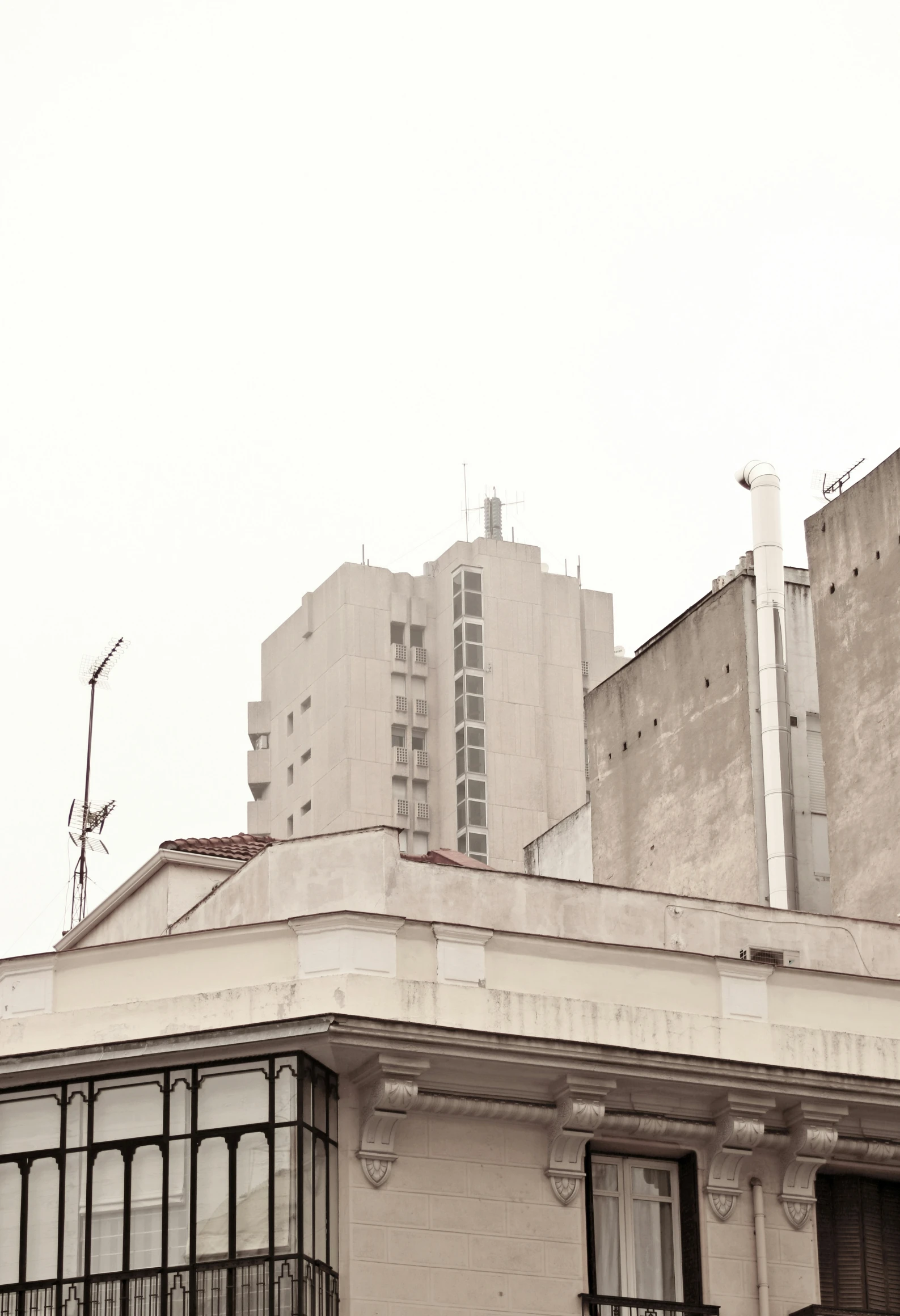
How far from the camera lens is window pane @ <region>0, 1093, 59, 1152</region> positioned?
25.6 metres

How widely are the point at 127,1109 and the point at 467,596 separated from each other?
78131mm

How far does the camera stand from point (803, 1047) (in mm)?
27453

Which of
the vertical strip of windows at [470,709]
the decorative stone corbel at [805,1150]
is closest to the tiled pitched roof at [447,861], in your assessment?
the decorative stone corbel at [805,1150]

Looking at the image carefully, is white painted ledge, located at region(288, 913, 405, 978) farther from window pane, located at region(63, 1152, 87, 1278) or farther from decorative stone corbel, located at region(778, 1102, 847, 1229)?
decorative stone corbel, located at region(778, 1102, 847, 1229)

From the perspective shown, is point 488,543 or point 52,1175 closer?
point 52,1175

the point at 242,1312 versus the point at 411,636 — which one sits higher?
the point at 411,636

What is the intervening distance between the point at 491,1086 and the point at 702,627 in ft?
57.9

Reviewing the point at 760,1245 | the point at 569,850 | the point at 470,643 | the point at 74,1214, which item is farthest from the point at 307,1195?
the point at 470,643

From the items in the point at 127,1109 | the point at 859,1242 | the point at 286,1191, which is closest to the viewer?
the point at 286,1191

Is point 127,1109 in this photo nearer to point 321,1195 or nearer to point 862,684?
point 321,1195

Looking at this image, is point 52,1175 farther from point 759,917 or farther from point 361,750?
point 361,750

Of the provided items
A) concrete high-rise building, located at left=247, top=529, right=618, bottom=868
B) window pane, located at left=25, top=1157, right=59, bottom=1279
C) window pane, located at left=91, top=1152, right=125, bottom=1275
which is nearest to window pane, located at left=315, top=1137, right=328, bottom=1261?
window pane, located at left=91, top=1152, right=125, bottom=1275

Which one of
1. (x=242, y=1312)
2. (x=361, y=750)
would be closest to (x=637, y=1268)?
(x=242, y=1312)

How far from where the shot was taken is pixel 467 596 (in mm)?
103188
